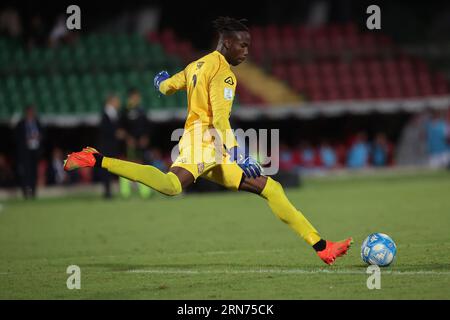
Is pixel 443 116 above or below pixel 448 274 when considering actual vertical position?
above

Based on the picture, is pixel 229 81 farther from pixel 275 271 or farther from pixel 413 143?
pixel 413 143

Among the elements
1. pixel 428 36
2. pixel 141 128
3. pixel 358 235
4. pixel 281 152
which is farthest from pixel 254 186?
pixel 428 36

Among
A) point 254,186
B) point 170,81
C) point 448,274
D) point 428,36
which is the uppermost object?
point 428,36

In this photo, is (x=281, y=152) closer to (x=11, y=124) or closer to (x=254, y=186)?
(x=11, y=124)

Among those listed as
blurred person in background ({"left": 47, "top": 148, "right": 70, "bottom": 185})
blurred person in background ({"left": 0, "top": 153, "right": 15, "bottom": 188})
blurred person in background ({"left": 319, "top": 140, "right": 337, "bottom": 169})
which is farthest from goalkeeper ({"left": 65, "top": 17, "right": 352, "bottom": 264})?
blurred person in background ({"left": 319, "top": 140, "right": 337, "bottom": 169})

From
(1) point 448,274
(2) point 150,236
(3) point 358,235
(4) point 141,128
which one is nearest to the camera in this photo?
(1) point 448,274

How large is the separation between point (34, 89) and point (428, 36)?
48.4ft

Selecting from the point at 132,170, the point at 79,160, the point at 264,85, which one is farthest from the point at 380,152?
the point at 79,160

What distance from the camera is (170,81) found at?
985 centimetres

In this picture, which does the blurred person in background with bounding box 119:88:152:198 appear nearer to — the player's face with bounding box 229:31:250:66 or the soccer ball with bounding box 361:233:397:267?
the player's face with bounding box 229:31:250:66

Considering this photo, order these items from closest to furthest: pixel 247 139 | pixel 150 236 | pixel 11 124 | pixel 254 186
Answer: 1. pixel 254 186
2. pixel 150 236
3. pixel 11 124
4. pixel 247 139

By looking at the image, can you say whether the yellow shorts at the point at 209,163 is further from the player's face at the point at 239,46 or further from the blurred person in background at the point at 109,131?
the blurred person in background at the point at 109,131

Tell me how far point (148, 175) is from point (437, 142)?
19707 mm

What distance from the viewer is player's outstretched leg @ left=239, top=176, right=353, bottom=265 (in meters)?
9.23
